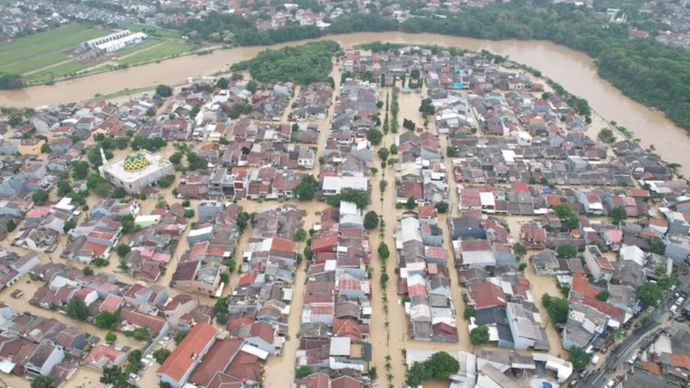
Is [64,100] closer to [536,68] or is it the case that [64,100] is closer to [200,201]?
[200,201]

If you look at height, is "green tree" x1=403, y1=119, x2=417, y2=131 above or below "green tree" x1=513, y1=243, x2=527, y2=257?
above

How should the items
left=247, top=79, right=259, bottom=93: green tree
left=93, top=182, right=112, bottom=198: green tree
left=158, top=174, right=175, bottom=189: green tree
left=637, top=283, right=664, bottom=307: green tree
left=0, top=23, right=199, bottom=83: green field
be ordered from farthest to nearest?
left=0, top=23, right=199, bottom=83: green field, left=247, top=79, right=259, bottom=93: green tree, left=158, top=174, right=175, bottom=189: green tree, left=93, top=182, right=112, bottom=198: green tree, left=637, top=283, right=664, bottom=307: green tree

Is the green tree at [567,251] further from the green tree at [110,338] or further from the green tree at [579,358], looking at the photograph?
the green tree at [110,338]

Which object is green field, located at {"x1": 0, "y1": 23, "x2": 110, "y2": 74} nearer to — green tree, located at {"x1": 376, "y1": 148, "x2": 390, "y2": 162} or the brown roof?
green tree, located at {"x1": 376, "y1": 148, "x2": 390, "y2": 162}

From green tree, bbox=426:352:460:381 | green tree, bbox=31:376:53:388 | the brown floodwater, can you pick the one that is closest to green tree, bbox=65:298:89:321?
green tree, bbox=31:376:53:388

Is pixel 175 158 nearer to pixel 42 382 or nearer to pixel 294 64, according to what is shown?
pixel 42 382

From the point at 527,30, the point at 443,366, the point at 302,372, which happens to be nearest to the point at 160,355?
the point at 302,372
